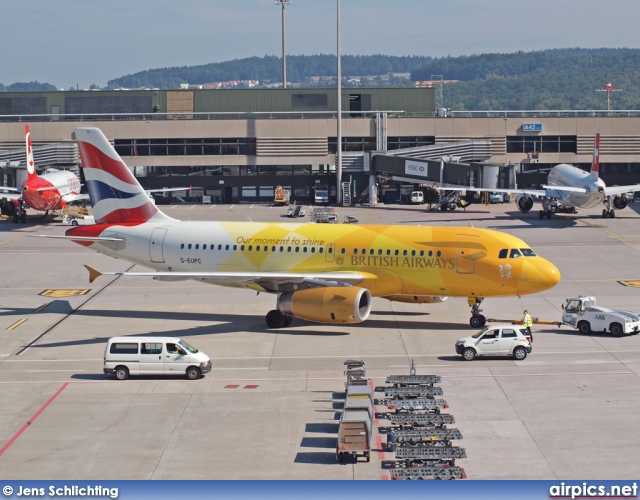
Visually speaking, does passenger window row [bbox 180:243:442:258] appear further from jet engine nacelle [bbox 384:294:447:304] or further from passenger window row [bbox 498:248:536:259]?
passenger window row [bbox 498:248:536:259]

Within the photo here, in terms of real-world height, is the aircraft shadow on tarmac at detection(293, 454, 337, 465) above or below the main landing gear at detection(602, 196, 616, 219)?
below

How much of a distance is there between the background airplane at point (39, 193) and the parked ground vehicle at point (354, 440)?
216 feet

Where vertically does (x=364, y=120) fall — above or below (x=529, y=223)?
above

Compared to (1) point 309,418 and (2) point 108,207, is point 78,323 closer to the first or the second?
(2) point 108,207

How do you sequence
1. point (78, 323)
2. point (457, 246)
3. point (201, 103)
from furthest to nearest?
point (201, 103)
point (78, 323)
point (457, 246)

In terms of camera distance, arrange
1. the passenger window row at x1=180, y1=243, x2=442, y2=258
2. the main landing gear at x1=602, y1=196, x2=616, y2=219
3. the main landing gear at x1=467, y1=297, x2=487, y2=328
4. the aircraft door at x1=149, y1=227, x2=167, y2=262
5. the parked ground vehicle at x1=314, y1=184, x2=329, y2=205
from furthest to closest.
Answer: the parked ground vehicle at x1=314, y1=184, x2=329, y2=205 < the main landing gear at x1=602, y1=196, x2=616, y2=219 < the aircraft door at x1=149, y1=227, x2=167, y2=262 < the passenger window row at x1=180, y1=243, x2=442, y2=258 < the main landing gear at x1=467, y1=297, x2=487, y2=328

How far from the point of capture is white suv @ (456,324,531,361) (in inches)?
1628

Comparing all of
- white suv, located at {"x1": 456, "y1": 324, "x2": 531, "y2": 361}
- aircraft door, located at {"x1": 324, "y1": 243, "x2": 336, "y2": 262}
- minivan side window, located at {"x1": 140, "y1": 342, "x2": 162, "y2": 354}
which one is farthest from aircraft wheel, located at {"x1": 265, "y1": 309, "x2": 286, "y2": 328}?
white suv, located at {"x1": 456, "y1": 324, "x2": 531, "y2": 361}

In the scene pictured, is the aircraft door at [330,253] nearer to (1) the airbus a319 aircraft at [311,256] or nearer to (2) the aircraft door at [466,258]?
(1) the airbus a319 aircraft at [311,256]

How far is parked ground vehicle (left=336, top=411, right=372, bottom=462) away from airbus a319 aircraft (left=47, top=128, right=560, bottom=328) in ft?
52.9

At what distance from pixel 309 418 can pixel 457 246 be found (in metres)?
16.7

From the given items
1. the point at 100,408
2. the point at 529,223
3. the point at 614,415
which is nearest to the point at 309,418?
the point at 100,408

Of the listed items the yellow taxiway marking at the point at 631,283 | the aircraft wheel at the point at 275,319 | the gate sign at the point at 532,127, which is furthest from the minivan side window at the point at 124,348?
the gate sign at the point at 532,127

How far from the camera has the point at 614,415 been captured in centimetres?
3309
